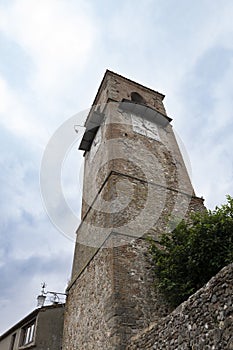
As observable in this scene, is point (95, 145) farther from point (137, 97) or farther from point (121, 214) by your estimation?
point (121, 214)

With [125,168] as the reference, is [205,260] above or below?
below

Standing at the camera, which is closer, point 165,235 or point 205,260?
point 205,260

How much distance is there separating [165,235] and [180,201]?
280 centimetres

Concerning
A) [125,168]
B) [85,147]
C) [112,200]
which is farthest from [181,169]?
[85,147]

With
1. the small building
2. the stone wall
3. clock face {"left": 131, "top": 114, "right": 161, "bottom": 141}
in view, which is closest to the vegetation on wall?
the stone wall

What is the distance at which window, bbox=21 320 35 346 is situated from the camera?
41.6 ft

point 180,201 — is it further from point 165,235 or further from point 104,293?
point 104,293

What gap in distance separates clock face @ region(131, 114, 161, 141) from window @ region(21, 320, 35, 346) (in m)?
9.43

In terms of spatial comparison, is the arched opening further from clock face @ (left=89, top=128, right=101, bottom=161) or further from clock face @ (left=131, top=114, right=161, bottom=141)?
clock face @ (left=89, top=128, right=101, bottom=161)

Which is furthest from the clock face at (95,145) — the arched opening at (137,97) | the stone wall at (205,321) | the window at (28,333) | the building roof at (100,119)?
the stone wall at (205,321)

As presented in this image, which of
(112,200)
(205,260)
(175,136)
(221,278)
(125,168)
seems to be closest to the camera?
(221,278)

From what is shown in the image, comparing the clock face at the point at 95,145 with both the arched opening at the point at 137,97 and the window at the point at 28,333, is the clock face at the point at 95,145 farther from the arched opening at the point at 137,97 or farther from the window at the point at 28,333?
the window at the point at 28,333

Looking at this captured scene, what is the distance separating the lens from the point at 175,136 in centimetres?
1455

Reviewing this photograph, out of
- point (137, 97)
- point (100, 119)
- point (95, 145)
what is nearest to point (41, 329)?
point (95, 145)
